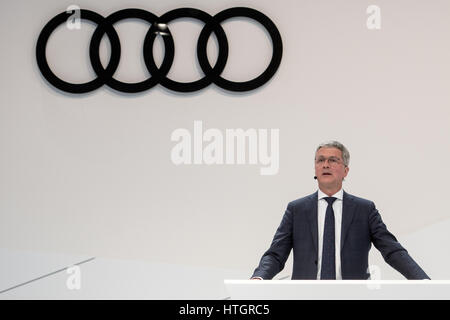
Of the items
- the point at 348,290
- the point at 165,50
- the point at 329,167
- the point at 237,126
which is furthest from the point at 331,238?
the point at 165,50

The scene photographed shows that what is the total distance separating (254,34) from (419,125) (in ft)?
3.77

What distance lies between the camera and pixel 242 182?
404 cm

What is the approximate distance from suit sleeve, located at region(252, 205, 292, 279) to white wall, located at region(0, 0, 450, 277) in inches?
43.8

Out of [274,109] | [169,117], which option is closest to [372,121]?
[274,109]

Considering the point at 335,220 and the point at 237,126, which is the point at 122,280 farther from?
the point at 335,220

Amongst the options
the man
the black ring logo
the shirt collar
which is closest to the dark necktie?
the man

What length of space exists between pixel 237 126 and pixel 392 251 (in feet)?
4.95

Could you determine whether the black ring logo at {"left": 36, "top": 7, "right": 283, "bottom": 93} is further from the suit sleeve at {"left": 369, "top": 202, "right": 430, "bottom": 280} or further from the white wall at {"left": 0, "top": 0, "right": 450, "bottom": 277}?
the suit sleeve at {"left": 369, "top": 202, "right": 430, "bottom": 280}

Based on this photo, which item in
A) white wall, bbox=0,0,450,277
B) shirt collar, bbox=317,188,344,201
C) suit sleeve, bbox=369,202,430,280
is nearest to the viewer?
suit sleeve, bbox=369,202,430,280

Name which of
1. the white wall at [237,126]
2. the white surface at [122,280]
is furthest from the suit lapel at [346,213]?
the white surface at [122,280]

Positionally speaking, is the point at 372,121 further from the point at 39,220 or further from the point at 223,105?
the point at 39,220

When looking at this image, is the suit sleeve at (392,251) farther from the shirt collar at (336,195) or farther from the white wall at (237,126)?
the white wall at (237,126)

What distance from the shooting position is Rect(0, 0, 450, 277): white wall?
4020mm

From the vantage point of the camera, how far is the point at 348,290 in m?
1.72
